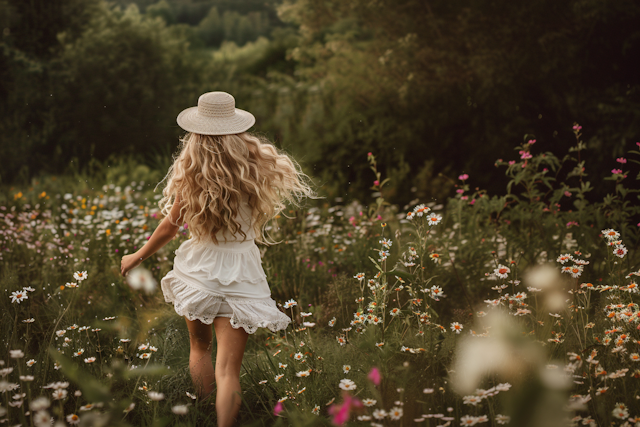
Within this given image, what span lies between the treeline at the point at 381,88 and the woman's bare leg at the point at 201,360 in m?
2.41

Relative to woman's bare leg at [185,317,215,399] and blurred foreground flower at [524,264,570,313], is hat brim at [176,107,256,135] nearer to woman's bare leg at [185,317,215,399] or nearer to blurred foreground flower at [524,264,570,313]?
woman's bare leg at [185,317,215,399]

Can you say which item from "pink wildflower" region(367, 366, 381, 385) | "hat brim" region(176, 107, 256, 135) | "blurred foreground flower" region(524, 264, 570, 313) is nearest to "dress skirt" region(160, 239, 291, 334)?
"hat brim" region(176, 107, 256, 135)

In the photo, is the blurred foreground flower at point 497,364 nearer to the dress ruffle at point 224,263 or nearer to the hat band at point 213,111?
the dress ruffle at point 224,263

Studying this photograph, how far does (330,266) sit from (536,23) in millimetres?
4565

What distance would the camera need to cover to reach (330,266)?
161 inches

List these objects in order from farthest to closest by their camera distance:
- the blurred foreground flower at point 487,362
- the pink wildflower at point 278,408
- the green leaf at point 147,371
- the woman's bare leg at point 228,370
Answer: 1. the woman's bare leg at point 228,370
2. the blurred foreground flower at point 487,362
3. the pink wildflower at point 278,408
4. the green leaf at point 147,371

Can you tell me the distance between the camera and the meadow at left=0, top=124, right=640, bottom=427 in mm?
2039

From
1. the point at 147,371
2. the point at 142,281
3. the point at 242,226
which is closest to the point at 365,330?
the point at 242,226

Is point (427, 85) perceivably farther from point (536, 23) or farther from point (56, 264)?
point (56, 264)

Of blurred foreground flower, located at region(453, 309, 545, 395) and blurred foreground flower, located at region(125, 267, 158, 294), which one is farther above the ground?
blurred foreground flower, located at region(453, 309, 545, 395)

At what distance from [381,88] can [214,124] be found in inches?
227

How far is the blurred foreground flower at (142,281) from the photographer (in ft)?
13.0

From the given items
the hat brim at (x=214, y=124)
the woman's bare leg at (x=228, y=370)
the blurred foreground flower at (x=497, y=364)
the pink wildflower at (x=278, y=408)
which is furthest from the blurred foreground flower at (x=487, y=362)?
the hat brim at (x=214, y=124)

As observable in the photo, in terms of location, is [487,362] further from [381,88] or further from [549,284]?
[381,88]
